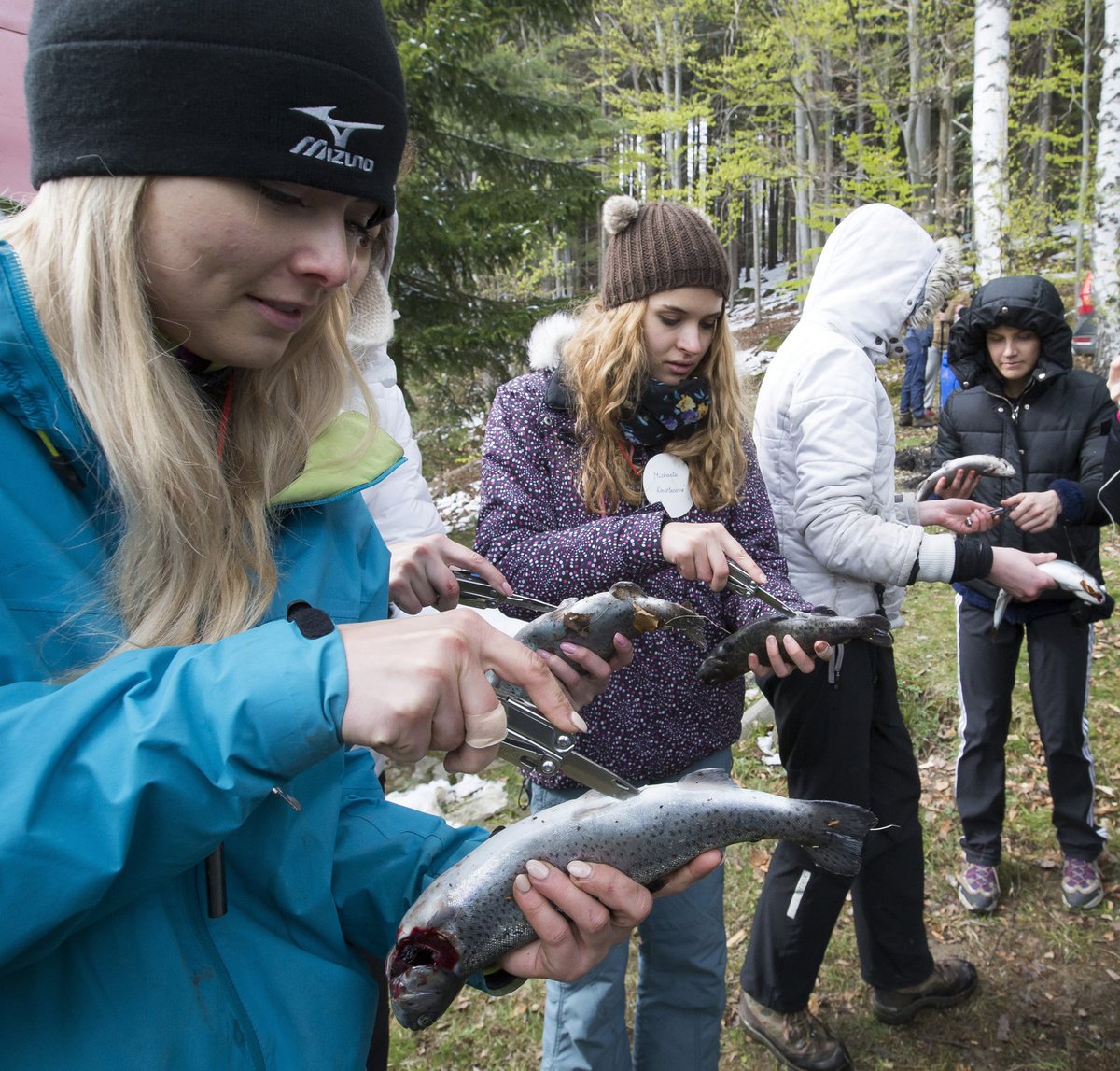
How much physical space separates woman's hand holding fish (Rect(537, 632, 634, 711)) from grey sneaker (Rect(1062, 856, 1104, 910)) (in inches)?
143

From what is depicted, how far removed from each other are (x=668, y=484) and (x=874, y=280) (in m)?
1.48

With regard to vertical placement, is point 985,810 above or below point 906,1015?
above

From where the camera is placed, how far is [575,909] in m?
1.51

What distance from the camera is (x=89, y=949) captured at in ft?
3.71

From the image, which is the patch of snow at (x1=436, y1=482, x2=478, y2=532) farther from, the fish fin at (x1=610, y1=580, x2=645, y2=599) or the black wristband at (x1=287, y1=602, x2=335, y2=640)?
the black wristband at (x1=287, y1=602, x2=335, y2=640)

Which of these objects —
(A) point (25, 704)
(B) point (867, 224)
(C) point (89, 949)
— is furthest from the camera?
(B) point (867, 224)

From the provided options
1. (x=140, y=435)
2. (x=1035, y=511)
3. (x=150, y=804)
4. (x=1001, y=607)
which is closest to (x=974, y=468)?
(x=1035, y=511)

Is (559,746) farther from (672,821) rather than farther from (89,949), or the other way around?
(89,949)

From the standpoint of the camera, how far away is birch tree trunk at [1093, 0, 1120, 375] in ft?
32.1

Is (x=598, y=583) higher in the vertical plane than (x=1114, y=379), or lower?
lower

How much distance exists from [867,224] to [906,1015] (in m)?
3.53

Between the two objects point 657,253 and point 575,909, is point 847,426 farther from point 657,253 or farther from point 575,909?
point 575,909

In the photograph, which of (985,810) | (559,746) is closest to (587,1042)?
(559,746)

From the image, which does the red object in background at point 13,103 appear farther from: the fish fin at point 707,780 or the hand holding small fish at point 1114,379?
the hand holding small fish at point 1114,379
